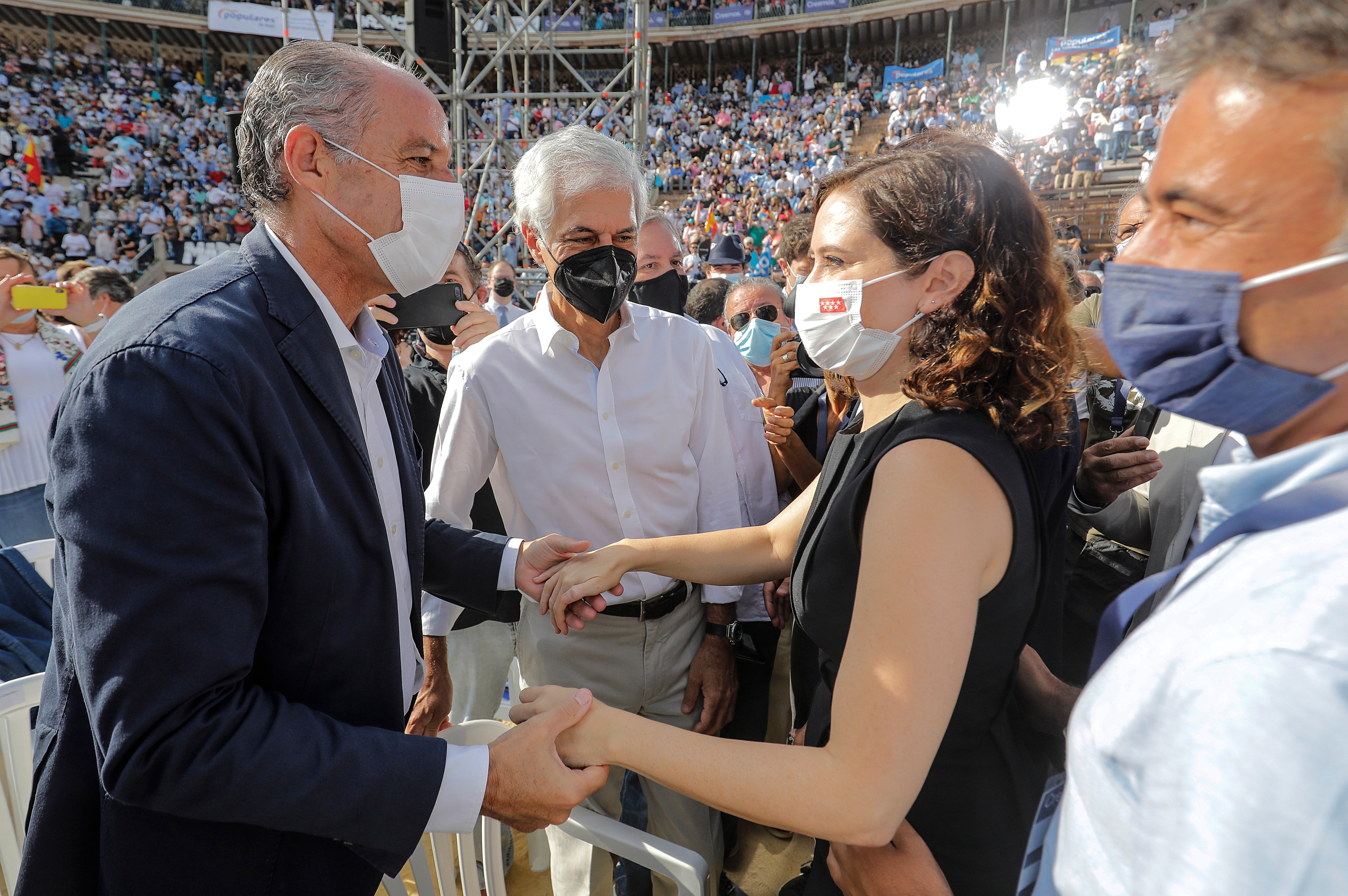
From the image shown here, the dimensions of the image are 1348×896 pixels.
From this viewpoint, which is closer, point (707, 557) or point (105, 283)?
point (707, 557)

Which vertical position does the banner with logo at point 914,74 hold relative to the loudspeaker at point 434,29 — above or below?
above

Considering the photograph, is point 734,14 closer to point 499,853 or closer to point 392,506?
point 392,506

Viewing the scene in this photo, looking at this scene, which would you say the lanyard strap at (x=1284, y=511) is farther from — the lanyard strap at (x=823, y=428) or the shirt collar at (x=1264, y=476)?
the lanyard strap at (x=823, y=428)

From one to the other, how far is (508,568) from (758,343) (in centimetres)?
227

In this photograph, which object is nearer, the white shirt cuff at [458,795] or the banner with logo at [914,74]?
the white shirt cuff at [458,795]

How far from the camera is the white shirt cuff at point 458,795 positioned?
123 centimetres

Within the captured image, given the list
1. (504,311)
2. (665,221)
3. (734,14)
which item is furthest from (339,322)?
(734,14)

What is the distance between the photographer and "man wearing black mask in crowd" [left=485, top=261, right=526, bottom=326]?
598 centimetres

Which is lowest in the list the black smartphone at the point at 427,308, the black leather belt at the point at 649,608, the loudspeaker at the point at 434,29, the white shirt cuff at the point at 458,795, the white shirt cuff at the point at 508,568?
the black leather belt at the point at 649,608

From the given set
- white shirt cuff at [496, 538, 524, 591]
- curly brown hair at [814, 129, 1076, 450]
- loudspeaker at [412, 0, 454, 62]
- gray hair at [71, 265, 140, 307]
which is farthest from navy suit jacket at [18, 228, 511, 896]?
loudspeaker at [412, 0, 454, 62]

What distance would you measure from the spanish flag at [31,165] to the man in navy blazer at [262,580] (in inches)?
900

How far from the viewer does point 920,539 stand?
113 centimetres

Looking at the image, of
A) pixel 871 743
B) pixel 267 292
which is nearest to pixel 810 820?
pixel 871 743

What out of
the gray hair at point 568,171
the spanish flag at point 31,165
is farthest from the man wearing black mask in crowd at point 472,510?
the spanish flag at point 31,165
